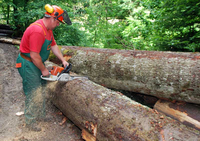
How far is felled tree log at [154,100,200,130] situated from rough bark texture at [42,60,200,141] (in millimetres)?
765

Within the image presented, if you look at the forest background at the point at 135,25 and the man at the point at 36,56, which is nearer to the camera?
Answer: the man at the point at 36,56

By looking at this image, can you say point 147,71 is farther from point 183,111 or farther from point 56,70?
point 56,70

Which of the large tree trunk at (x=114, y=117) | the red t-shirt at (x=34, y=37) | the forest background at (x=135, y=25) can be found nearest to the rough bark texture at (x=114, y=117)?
the large tree trunk at (x=114, y=117)

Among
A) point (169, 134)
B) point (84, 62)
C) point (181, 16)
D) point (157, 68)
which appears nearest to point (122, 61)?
point (157, 68)

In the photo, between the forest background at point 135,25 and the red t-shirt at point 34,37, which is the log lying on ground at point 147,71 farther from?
the red t-shirt at point 34,37

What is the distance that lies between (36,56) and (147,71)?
2.19 m

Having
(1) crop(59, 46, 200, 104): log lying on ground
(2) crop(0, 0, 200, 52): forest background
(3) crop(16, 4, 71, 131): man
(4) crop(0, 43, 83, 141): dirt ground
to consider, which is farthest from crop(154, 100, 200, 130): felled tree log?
(3) crop(16, 4, 71, 131): man

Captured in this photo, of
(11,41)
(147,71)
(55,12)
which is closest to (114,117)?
(147,71)

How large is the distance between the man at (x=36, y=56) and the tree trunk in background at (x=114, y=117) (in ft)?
1.72

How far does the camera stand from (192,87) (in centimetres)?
258

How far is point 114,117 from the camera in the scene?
2086mm

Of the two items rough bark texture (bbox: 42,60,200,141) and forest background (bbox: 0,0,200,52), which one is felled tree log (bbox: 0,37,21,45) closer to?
forest background (bbox: 0,0,200,52)

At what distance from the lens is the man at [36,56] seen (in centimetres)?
225

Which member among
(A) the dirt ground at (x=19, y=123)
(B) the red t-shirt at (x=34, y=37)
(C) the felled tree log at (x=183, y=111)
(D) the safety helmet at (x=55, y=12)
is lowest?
(A) the dirt ground at (x=19, y=123)
